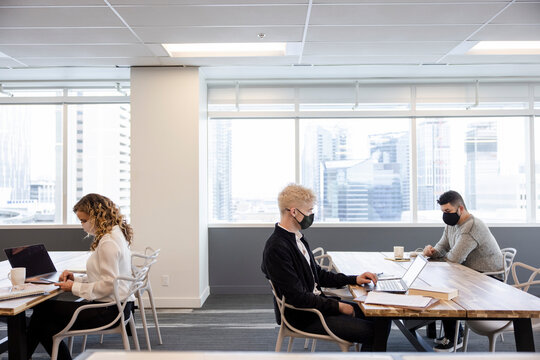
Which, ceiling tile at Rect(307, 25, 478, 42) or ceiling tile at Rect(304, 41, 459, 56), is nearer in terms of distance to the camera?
ceiling tile at Rect(307, 25, 478, 42)

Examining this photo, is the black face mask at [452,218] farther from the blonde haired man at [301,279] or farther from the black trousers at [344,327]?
the black trousers at [344,327]

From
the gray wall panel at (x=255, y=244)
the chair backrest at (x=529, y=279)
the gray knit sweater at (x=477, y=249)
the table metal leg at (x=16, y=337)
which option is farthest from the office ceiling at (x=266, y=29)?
the table metal leg at (x=16, y=337)

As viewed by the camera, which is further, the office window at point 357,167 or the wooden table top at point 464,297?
the office window at point 357,167

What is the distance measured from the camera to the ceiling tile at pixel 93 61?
4594 mm

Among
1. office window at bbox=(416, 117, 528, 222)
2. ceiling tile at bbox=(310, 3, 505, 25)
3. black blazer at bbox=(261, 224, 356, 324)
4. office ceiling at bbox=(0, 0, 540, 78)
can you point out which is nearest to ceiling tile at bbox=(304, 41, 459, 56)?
office ceiling at bbox=(0, 0, 540, 78)

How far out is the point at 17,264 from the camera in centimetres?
282

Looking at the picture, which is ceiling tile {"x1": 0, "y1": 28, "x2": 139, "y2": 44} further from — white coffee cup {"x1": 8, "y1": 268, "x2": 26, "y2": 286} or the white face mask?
white coffee cup {"x1": 8, "y1": 268, "x2": 26, "y2": 286}

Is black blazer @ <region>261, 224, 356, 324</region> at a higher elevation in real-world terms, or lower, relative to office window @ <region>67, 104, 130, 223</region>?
lower

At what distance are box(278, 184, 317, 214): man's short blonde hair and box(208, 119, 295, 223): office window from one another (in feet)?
10.2

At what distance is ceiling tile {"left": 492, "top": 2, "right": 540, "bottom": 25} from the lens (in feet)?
10.7

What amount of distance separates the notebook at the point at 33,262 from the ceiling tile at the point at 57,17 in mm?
1802

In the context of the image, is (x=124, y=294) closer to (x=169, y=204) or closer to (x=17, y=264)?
(x=17, y=264)

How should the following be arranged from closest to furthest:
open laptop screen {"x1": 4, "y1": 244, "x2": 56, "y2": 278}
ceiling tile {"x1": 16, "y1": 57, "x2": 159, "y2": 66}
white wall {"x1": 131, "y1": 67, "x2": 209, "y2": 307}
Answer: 1. open laptop screen {"x1": 4, "y1": 244, "x2": 56, "y2": 278}
2. ceiling tile {"x1": 16, "y1": 57, "x2": 159, "y2": 66}
3. white wall {"x1": 131, "y1": 67, "x2": 209, "y2": 307}

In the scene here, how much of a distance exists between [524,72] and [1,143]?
686 cm
